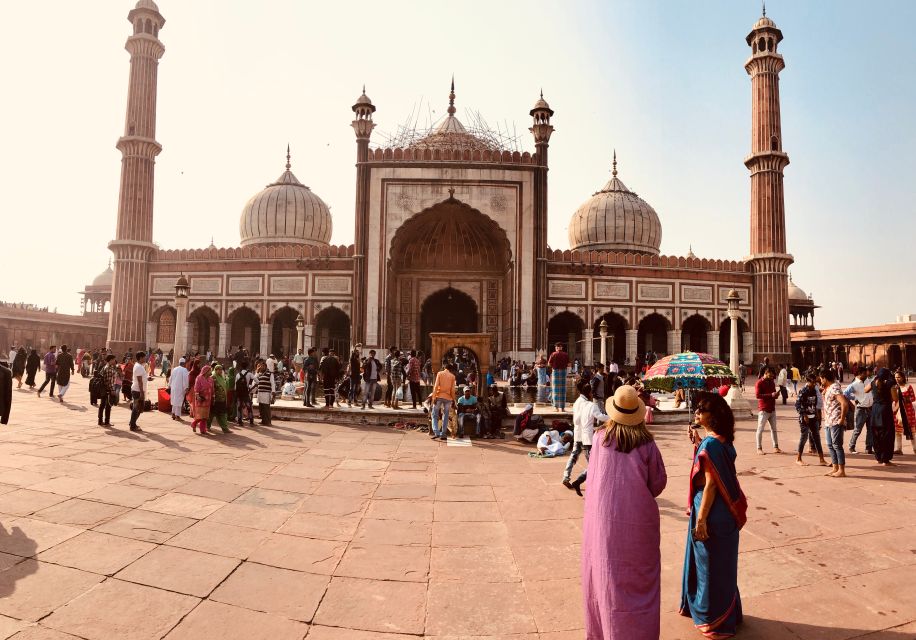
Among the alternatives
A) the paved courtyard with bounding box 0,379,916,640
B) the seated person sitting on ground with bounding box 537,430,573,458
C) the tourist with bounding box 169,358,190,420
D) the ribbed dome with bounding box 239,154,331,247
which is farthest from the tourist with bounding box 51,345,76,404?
the ribbed dome with bounding box 239,154,331,247

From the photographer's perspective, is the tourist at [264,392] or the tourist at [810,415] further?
the tourist at [264,392]

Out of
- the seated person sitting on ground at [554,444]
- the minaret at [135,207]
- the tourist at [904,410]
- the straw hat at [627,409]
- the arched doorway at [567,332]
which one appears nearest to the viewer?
the straw hat at [627,409]

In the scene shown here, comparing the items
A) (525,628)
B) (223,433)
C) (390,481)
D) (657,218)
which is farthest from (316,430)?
(657,218)

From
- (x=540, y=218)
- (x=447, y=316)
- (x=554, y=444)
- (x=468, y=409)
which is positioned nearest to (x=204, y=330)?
(x=447, y=316)

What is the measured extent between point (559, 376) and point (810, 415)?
16.8ft

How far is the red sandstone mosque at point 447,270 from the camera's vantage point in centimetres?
2278

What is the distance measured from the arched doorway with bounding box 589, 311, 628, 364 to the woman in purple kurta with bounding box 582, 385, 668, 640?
22.9 metres

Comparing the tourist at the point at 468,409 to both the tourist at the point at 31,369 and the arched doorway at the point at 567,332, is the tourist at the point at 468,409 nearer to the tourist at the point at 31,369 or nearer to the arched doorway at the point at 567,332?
the tourist at the point at 31,369

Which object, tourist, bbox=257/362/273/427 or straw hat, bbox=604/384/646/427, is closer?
straw hat, bbox=604/384/646/427

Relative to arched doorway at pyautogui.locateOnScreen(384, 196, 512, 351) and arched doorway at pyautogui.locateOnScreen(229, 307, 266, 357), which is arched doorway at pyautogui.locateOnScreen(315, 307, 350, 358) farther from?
arched doorway at pyautogui.locateOnScreen(229, 307, 266, 357)

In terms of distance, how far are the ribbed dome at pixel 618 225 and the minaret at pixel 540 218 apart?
9001mm

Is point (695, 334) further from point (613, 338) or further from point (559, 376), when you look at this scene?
point (559, 376)

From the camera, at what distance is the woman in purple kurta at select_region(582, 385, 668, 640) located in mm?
2436

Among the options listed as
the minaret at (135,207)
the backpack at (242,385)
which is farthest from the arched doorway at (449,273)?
the backpack at (242,385)
